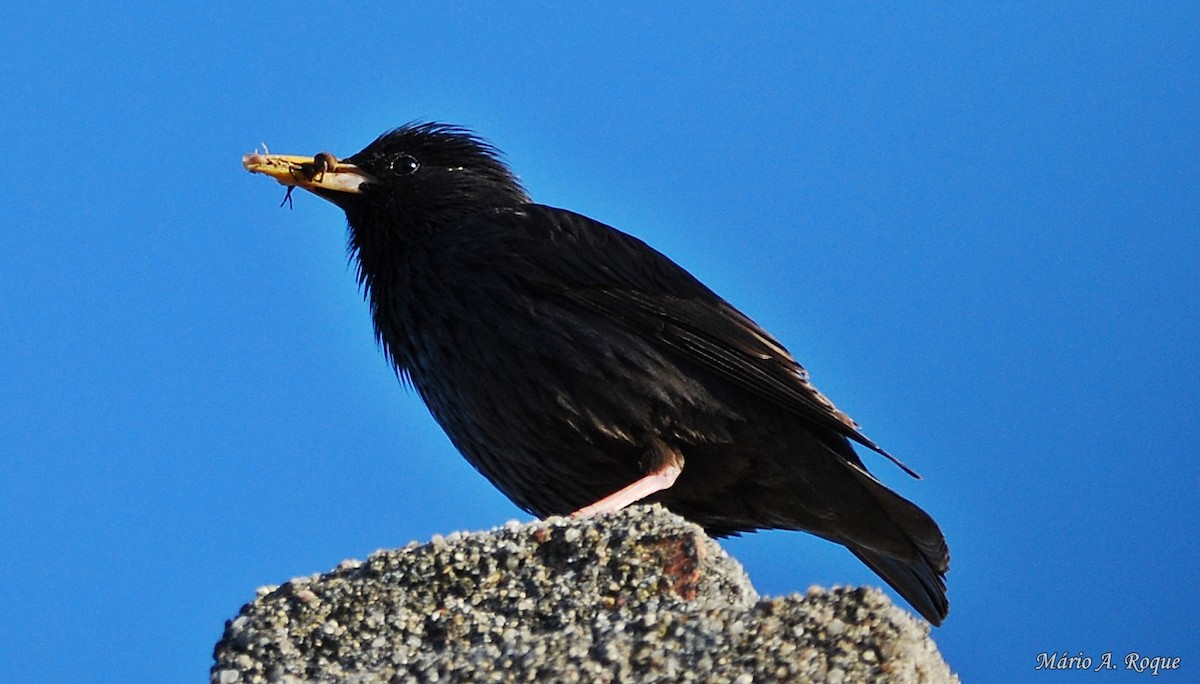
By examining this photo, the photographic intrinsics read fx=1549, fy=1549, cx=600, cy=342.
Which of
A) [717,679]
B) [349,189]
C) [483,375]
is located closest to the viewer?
[717,679]

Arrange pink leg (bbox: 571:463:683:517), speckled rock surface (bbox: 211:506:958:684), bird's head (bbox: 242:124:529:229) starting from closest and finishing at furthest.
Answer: speckled rock surface (bbox: 211:506:958:684), pink leg (bbox: 571:463:683:517), bird's head (bbox: 242:124:529:229)

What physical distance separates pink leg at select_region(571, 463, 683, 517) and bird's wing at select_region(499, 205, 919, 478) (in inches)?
18.8

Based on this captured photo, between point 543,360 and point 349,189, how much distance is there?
1.55 metres

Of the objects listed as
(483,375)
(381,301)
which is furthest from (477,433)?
(381,301)

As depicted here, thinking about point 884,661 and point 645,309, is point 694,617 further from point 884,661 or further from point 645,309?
point 645,309

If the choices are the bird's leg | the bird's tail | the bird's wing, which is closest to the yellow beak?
the bird's wing

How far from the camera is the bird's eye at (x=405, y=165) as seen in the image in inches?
279

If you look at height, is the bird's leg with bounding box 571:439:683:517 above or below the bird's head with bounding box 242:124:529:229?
below

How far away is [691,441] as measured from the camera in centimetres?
612

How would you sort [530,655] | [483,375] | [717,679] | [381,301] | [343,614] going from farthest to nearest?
[381,301], [483,375], [343,614], [530,655], [717,679]

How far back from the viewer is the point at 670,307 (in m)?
6.40

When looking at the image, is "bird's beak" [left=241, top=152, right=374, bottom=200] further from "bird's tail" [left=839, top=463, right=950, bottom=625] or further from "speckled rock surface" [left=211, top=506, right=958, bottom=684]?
"speckled rock surface" [left=211, top=506, right=958, bottom=684]

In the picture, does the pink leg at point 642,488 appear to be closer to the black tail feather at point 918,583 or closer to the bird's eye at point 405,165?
the black tail feather at point 918,583

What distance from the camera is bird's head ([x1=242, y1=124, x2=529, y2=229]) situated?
22.6ft
